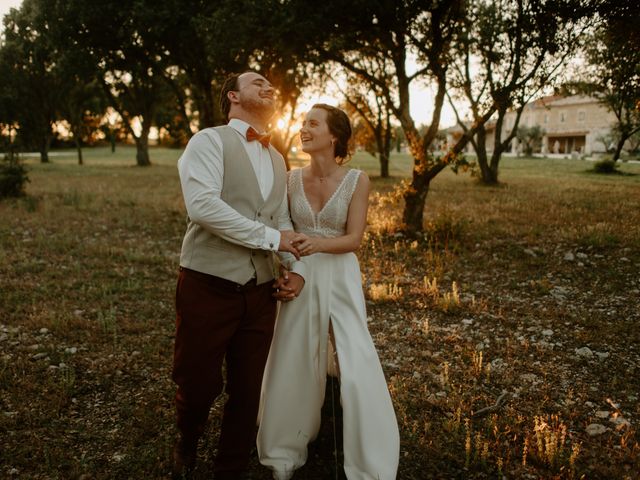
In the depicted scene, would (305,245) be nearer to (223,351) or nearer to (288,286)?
(288,286)

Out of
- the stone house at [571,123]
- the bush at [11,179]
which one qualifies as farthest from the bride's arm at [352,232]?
the stone house at [571,123]

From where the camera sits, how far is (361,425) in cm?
337

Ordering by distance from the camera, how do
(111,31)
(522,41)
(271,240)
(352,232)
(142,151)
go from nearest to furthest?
1. (271,240)
2. (352,232)
3. (522,41)
4. (111,31)
5. (142,151)

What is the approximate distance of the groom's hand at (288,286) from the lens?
3.44m

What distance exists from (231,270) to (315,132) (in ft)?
4.14

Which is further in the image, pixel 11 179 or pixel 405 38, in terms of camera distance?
pixel 11 179

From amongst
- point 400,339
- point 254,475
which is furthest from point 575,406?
point 254,475

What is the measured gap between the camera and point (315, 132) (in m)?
3.72

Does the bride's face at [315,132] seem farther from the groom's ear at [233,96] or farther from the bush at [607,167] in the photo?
the bush at [607,167]

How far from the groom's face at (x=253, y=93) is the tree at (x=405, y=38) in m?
7.05

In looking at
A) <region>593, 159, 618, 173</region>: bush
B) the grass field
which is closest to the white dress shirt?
the grass field

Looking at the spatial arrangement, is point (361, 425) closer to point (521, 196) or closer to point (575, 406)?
point (575, 406)

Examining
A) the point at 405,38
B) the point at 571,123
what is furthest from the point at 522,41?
the point at 571,123

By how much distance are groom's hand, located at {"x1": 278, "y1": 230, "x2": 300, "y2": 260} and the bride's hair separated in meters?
0.90
